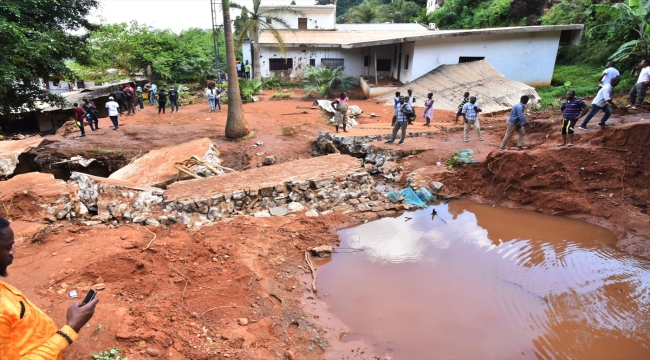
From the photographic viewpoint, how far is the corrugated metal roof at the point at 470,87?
50.4 feet

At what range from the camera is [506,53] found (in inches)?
746

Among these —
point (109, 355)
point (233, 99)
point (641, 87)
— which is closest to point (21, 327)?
point (109, 355)

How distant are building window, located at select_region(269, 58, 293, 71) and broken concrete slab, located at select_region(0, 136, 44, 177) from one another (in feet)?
50.7

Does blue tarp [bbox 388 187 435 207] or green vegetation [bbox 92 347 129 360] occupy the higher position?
green vegetation [bbox 92 347 129 360]

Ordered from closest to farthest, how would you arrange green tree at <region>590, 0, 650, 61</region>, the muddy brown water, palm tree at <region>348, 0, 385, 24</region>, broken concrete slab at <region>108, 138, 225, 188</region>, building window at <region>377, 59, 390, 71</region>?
the muddy brown water < broken concrete slab at <region>108, 138, 225, 188</region> < green tree at <region>590, 0, 650, 61</region> < building window at <region>377, 59, 390, 71</region> < palm tree at <region>348, 0, 385, 24</region>

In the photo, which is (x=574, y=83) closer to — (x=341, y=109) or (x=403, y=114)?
(x=403, y=114)

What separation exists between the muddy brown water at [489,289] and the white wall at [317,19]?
2264 centimetres

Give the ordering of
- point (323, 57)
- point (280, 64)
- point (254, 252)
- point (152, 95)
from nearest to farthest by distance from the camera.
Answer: point (254, 252) → point (152, 95) → point (323, 57) → point (280, 64)

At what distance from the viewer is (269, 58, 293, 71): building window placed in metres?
24.6

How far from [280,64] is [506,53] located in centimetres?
1390

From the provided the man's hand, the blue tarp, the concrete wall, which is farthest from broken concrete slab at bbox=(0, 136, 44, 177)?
the concrete wall

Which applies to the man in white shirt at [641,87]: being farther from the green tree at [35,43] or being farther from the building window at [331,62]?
the building window at [331,62]

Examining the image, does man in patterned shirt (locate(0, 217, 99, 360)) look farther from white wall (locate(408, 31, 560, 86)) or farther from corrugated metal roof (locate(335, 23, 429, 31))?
corrugated metal roof (locate(335, 23, 429, 31))

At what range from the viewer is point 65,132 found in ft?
45.6
